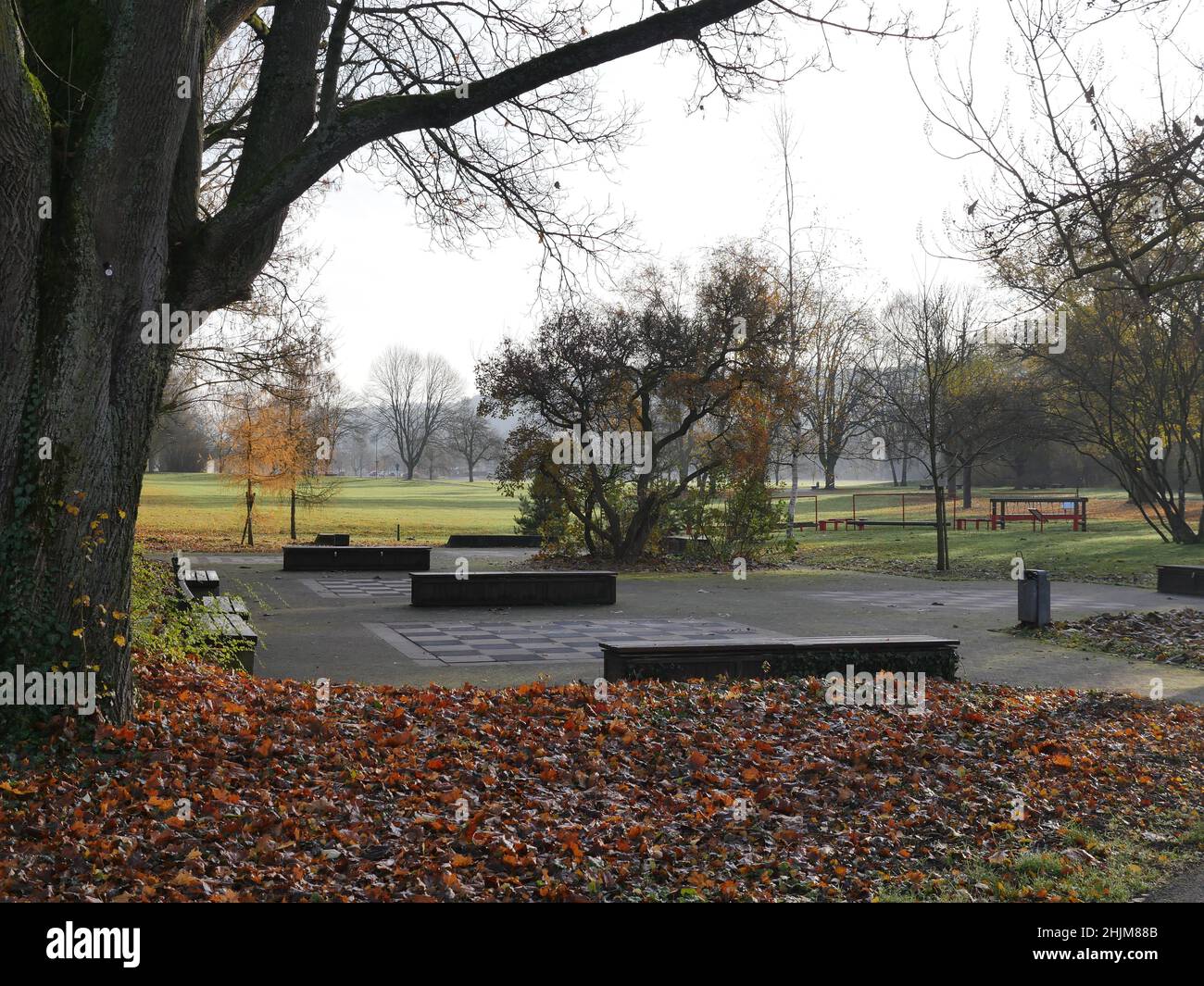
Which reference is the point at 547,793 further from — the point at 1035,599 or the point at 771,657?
the point at 1035,599

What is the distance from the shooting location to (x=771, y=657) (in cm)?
959

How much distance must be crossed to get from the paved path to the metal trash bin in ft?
1.53

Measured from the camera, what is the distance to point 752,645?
9.59 m

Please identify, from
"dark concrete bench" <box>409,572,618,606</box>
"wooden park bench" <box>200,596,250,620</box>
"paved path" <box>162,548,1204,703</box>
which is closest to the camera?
"paved path" <box>162,548,1204,703</box>

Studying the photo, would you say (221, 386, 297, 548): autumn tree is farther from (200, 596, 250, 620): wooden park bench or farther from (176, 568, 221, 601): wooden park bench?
(200, 596, 250, 620): wooden park bench

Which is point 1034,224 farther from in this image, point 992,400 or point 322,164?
point 992,400

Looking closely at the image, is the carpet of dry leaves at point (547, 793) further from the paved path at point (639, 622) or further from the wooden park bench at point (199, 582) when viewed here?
the wooden park bench at point (199, 582)

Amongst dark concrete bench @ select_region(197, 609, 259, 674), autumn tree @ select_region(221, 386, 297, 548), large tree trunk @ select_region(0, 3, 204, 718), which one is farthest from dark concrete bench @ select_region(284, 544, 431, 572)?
large tree trunk @ select_region(0, 3, 204, 718)

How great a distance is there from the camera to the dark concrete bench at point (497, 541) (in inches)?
1245

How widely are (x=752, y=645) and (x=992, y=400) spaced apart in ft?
68.8

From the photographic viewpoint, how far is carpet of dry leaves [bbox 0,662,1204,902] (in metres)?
4.68

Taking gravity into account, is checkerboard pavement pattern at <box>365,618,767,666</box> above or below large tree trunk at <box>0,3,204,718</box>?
below

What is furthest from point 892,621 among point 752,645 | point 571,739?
point 571,739

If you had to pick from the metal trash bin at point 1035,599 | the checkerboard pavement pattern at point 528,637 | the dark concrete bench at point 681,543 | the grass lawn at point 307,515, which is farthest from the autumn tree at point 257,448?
the metal trash bin at point 1035,599
